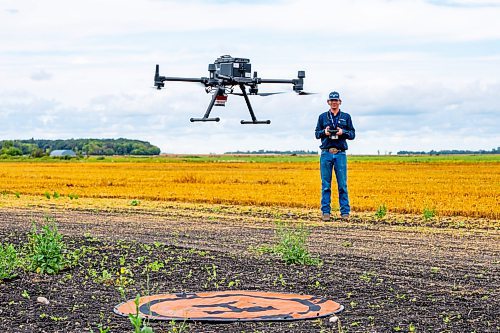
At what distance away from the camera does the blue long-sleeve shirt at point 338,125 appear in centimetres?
1822

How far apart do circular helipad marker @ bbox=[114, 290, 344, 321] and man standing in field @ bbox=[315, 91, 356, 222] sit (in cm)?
908

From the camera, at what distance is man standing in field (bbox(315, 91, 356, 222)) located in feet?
59.5

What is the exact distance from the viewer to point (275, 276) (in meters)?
10.5

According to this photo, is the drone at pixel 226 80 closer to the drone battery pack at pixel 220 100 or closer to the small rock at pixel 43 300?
the drone battery pack at pixel 220 100

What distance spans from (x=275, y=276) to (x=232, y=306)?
1.89 metres

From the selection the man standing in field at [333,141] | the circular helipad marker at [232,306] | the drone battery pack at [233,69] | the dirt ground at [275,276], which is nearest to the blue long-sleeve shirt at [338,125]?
the man standing in field at [333,141]

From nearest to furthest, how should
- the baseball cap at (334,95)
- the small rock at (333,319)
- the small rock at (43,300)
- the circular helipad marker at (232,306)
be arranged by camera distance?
the small rock at (333,319), the circular helipad marker at (232,306), the small rock at (43,300), the baseball cap at (334,95)

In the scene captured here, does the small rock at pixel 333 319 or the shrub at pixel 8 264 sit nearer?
the small rock at pixel 333 319

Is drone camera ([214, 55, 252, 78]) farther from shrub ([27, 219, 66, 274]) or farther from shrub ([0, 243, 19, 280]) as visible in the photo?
shrub ([0, 243, 19, 280])

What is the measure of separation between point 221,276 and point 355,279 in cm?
159

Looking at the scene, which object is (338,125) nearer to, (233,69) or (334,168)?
(334,168)

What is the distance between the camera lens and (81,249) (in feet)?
43.1

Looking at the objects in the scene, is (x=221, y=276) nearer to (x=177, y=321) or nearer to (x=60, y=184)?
(x=177, y=321)

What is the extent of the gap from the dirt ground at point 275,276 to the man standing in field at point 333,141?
158 cm
